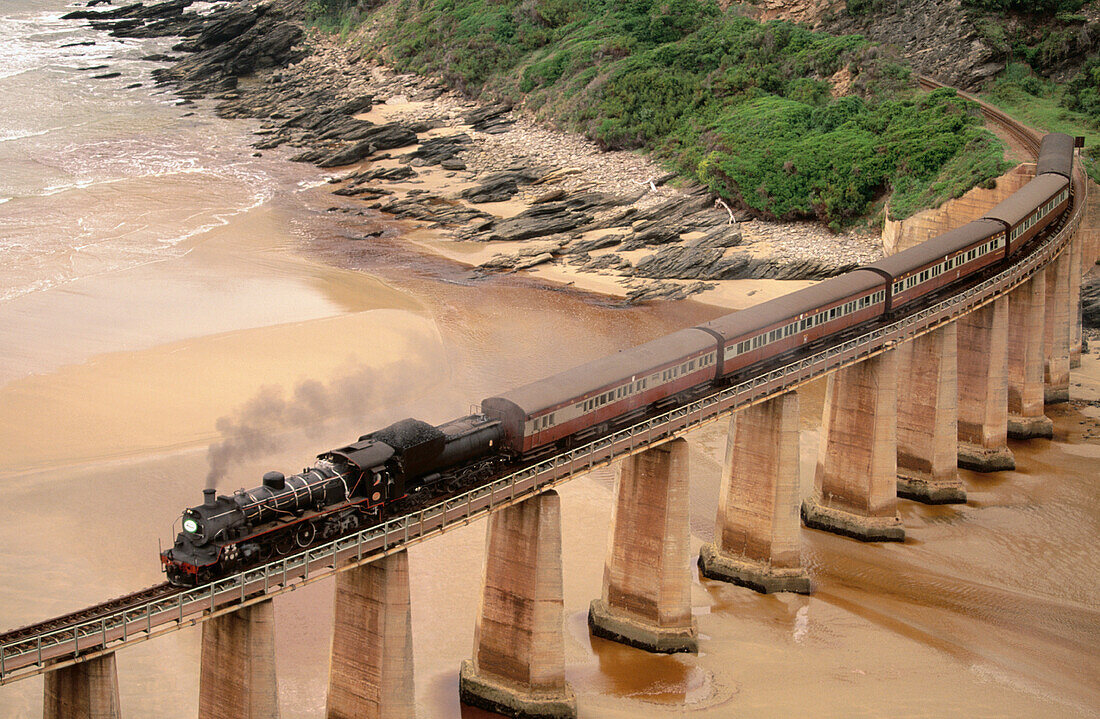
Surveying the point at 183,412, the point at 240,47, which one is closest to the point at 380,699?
the point at 183,412

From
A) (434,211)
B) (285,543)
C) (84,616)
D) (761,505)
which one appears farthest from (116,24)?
(84,616)

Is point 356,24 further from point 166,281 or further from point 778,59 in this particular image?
point 166,281

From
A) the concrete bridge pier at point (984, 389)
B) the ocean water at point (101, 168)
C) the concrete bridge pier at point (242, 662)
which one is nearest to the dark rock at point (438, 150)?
the ocean water at point (101, 168)

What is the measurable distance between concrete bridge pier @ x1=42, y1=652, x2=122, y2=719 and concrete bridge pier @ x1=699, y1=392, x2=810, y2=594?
20.2m

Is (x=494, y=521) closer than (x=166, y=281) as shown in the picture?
Yes

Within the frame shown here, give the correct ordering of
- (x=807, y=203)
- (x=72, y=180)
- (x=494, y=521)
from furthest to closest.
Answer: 1. (x=72, y=180)
2. (x=807, y=203)
3. (x=494, y=521)

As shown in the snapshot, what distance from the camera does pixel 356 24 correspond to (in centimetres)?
12725

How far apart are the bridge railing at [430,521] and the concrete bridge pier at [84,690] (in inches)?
18.6

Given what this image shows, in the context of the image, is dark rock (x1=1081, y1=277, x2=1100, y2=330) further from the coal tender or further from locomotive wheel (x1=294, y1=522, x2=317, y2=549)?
locomotive wheel (x1=294, y1=522, x2=317, y2=549)

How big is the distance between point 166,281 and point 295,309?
835cm

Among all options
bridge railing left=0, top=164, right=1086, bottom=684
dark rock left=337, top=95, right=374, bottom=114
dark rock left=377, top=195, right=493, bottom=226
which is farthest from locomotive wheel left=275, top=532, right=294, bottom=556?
dark rock left=337, top=95, right=374, bottom=114

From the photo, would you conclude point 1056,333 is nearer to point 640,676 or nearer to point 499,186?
point 640,676

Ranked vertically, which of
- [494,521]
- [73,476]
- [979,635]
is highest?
[494,521]

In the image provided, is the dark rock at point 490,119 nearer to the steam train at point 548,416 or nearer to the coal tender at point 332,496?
the steam train at point 548,416
